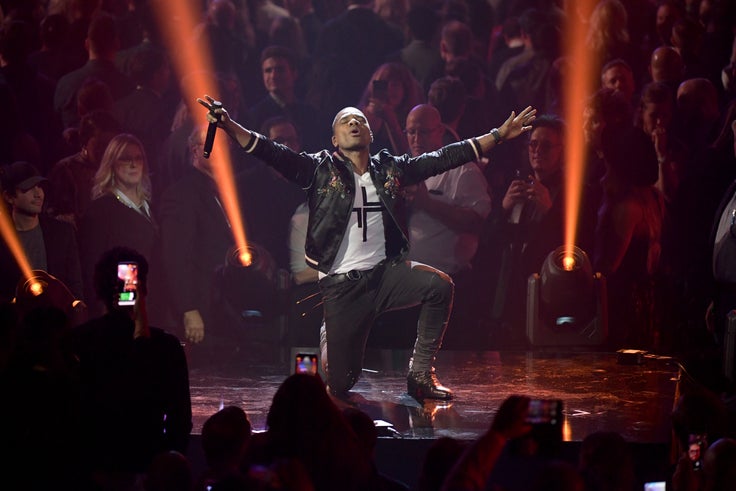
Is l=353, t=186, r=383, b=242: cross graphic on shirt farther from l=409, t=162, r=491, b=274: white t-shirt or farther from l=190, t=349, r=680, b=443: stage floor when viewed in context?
l=409, t=162, r=491, b=274: white t-shirt

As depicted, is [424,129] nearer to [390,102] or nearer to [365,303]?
[390,102]

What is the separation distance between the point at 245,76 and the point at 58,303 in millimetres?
2652

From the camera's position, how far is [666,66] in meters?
8.62

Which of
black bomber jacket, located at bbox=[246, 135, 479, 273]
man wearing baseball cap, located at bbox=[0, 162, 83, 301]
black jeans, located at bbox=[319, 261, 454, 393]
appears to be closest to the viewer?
black jeans, located at bbox=[319, 261, 454, 393]

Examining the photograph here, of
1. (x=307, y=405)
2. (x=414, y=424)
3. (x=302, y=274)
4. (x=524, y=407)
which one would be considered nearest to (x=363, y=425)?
(x=307, y=405)

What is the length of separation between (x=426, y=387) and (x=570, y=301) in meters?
2.44

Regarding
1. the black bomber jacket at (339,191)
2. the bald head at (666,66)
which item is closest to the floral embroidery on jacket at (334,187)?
the black bomber jacket at (339,191)

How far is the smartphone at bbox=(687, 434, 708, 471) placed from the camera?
3.86 metres

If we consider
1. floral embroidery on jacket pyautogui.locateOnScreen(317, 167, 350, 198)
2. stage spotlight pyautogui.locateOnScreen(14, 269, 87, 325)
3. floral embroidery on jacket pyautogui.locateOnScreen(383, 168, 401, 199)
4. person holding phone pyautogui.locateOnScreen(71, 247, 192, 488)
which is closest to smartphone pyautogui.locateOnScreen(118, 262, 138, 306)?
person holding phone pyautogui.locateOnScreen(71, 247, 192, 488)

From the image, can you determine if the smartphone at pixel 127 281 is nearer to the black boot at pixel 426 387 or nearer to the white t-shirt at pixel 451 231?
the black boot at pixel 426 387

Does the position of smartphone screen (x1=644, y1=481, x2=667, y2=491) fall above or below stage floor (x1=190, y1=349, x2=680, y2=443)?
below

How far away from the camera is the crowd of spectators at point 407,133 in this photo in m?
8.53

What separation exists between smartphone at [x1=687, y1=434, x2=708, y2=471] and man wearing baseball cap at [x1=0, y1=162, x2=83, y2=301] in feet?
19.2

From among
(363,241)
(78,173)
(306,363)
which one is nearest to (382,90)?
(363,241)
